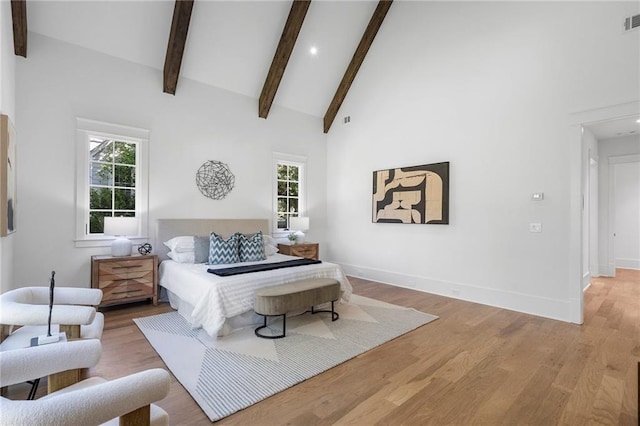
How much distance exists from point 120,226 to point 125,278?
0.68 meters

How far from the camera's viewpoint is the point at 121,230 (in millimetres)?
4129

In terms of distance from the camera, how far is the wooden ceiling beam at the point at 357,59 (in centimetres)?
575

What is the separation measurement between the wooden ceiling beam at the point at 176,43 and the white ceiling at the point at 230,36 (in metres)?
0.23

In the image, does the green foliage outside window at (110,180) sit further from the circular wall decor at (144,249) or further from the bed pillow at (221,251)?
the bed pillow at (221,251)

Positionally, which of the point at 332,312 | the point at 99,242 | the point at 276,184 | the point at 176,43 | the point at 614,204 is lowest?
the point at 332,312

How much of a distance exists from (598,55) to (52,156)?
21.9ft

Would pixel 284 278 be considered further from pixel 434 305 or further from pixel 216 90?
pixel 216 90

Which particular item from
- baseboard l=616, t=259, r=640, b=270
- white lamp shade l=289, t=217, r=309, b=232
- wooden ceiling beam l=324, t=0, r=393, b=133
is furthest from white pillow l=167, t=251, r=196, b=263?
baseboard l=616, t=259, r=640, b=270

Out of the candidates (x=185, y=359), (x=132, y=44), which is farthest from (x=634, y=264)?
(x=132, y=44)

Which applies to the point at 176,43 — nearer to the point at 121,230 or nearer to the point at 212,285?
the point at 121,230

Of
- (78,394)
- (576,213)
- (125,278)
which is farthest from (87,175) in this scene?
(576,213)

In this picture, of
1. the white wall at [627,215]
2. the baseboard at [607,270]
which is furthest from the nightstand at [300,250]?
the white wall at [627,215]

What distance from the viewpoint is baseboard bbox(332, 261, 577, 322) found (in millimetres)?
3908

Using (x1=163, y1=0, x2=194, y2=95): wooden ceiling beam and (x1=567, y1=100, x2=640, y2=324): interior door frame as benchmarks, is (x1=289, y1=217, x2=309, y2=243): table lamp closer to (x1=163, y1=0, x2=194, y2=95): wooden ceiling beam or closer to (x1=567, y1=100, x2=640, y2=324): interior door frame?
(x1=163, y1=0, x2=194, y2=95): wooden ceiling beam
